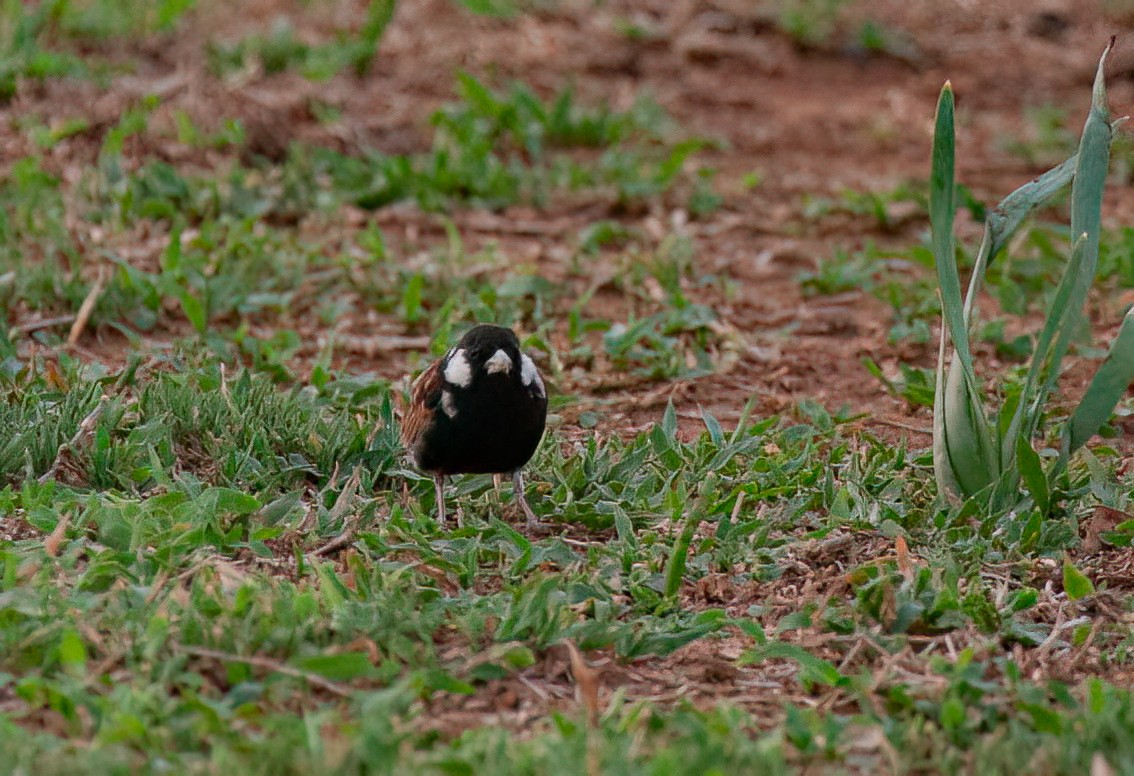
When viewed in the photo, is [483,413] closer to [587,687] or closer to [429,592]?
[429,592]

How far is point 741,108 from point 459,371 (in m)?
4.85

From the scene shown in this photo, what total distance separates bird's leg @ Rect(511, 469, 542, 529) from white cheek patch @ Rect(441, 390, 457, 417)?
278 millimetres


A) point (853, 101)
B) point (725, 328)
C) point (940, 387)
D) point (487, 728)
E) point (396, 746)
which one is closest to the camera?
point (396, 746)

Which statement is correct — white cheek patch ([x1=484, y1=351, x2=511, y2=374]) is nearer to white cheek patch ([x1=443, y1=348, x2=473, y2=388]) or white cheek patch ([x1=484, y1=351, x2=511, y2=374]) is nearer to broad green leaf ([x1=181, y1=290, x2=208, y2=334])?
white cheek patch ([x1=443, y1=348, x2=473, y2=388])

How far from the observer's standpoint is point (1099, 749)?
9.95 feet

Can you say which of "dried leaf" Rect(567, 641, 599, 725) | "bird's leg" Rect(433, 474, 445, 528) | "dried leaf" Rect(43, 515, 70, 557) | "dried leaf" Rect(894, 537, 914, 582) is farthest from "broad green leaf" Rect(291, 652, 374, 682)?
"dried leaf" Rect(894, 537, 914, 582)

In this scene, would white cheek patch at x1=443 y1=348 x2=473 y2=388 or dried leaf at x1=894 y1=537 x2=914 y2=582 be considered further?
white cheek patch at x1=443 y1=348 x2=473 y2=388

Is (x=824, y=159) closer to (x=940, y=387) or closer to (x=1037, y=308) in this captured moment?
(x=1037, y=308)

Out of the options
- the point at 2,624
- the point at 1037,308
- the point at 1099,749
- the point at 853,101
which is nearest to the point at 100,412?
the point at 2,624

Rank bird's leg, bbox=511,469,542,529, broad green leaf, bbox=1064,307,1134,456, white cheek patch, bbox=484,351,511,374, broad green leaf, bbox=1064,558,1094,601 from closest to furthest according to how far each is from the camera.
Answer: broad green leaf, bbox=1064,558,1094,601, broad green leaf, bbox=1064,307,1134,456, white cheek patch, bbox=484,351,511,374, bird's leg, bbox=511,469,542,529

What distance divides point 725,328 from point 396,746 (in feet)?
10.8

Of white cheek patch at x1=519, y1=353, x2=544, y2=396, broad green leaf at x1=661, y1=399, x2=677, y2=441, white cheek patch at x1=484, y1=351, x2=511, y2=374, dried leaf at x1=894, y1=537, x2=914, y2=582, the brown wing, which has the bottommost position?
broad green leaf at x1=661, y1=399, x2=677, y2=441

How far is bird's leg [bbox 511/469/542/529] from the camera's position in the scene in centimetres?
440

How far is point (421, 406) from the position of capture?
452 centimetres
